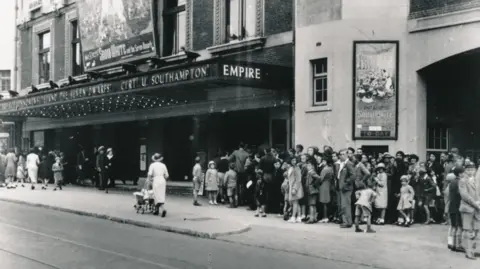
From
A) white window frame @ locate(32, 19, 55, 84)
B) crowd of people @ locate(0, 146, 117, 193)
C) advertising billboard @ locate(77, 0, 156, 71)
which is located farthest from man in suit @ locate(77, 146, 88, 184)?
white window frame @ locate(32, 19, 55, 84)

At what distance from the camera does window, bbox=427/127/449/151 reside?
19.5 metres

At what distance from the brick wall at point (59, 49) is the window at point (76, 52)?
3.00 feet

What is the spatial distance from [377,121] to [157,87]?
7.68 metres

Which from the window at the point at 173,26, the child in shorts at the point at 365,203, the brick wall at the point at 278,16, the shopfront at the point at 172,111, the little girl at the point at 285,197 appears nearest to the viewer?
the child in shorts at the point at 365,203

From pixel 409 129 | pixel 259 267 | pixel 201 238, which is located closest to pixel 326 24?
pixel 409 129

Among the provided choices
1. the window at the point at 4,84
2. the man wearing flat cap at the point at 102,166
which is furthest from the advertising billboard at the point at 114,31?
the window at the point at 4,84

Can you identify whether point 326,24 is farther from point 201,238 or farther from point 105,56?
point 105,56

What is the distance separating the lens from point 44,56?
35875 mm

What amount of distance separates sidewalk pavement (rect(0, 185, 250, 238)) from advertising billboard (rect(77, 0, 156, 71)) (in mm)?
6671

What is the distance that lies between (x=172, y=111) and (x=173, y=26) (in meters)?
3.91

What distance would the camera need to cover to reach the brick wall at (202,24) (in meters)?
23.3

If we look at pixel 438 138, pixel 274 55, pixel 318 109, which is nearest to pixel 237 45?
pixel 274 55

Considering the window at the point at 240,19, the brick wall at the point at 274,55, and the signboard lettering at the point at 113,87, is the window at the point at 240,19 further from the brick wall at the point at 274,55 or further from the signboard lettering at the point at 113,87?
the signboard lettering at the point at 113,87

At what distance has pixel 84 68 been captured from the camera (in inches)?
1184
